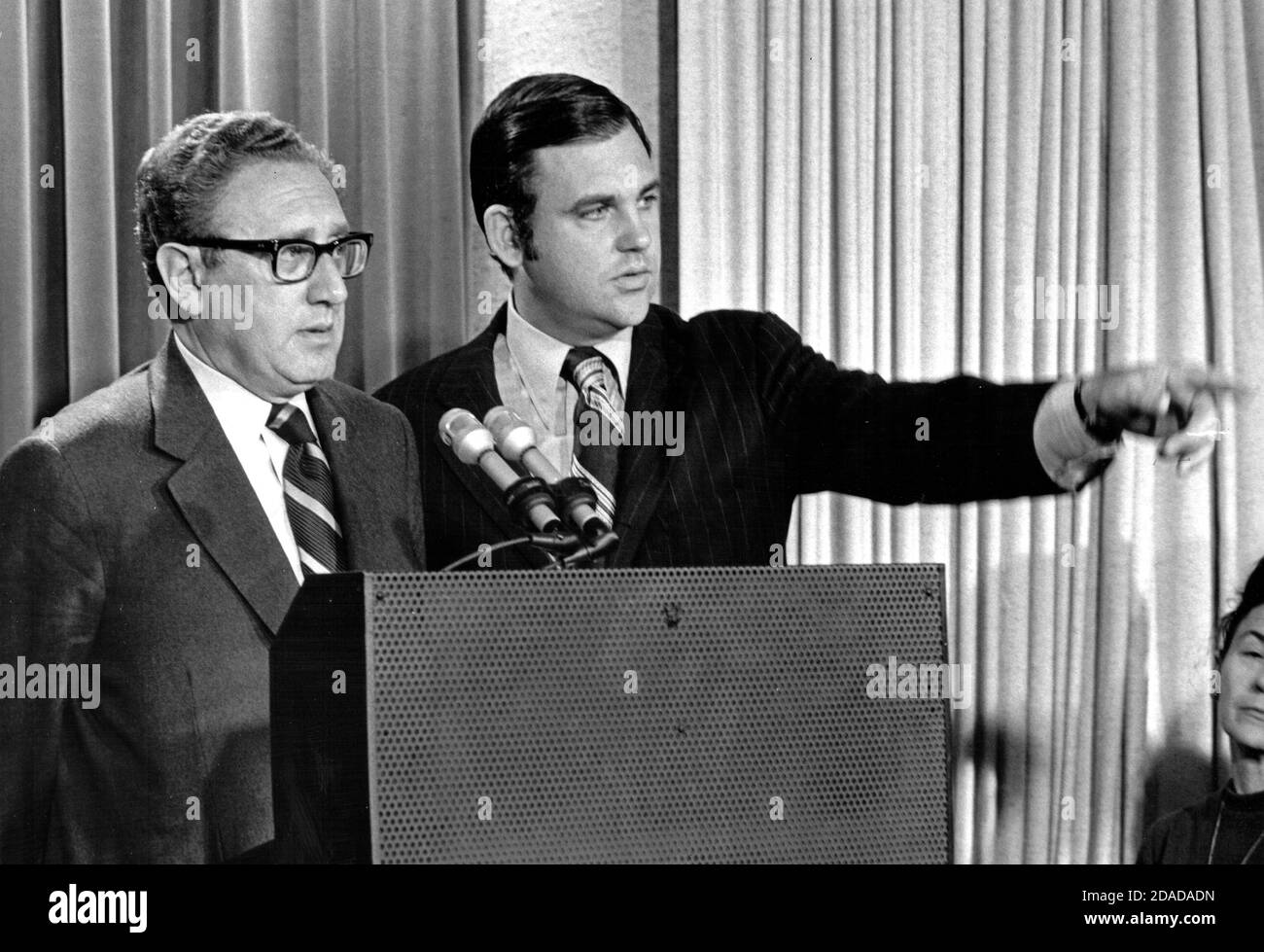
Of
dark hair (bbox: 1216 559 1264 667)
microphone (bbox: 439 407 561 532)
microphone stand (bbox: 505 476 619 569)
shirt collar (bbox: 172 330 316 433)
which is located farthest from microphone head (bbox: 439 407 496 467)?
dark hair (bbox: 1216 559 1264 667)

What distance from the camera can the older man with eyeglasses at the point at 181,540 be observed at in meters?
2.38

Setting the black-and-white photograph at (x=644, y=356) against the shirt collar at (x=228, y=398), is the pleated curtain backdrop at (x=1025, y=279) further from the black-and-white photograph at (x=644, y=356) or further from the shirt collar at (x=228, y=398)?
the shirt collar at (x=228, y=398)

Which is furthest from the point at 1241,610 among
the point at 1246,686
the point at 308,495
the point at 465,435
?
the point at 308,495

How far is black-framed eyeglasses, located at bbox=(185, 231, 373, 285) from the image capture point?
8.11 ft

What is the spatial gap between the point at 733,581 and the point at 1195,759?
1545 mm

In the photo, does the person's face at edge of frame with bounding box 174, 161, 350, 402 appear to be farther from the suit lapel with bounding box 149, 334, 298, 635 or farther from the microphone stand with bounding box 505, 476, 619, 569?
the microphone stand with bounding box 505, 476, 619, 569

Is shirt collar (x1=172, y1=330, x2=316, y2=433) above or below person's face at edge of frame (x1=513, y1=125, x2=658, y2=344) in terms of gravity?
below

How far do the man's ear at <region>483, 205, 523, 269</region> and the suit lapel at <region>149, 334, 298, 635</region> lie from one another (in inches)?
24.0

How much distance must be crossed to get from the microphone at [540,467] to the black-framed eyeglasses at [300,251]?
1.23 feet

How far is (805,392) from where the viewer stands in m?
2.72

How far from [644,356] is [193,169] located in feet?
2.91

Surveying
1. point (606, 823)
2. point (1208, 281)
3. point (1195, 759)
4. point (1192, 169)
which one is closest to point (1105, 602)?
point (1195, 759)

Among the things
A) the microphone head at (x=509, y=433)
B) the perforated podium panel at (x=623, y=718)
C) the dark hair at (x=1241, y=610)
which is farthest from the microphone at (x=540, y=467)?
the dark hair at (x=1241, y=610)

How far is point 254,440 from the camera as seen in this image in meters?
2.48
